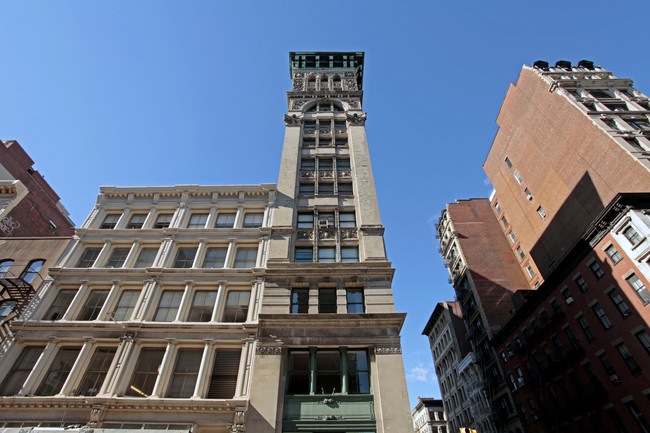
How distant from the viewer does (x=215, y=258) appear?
83.5 ft

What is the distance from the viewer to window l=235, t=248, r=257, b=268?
81.9ft

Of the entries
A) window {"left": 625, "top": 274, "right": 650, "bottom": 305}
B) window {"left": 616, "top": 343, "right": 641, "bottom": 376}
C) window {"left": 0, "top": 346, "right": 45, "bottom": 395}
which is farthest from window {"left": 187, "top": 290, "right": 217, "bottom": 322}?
window {"left": 616, "top": 343, "right": 641, "bottom": 376}

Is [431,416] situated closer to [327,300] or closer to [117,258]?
[327,300]

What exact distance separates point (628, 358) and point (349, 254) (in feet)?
81.5

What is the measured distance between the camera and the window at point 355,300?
72.3 ft

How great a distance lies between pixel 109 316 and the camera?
22.0m

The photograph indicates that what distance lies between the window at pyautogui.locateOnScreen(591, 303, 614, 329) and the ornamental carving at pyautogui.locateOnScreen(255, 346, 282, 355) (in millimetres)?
29487

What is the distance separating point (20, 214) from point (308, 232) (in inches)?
1108

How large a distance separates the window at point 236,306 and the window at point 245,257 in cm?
230

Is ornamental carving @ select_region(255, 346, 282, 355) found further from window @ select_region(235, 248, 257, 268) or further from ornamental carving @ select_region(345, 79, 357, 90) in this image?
ornamental carving @ select_region(345, 79, 357, 90)

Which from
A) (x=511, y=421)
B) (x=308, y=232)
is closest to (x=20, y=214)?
(x=308, y=232)

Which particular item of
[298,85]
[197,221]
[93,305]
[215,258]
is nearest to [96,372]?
[93,305]

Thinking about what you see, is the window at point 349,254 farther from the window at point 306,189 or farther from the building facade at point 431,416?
the building facade at point 431,416

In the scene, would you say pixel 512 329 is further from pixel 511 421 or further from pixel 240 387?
pixel 240 387
